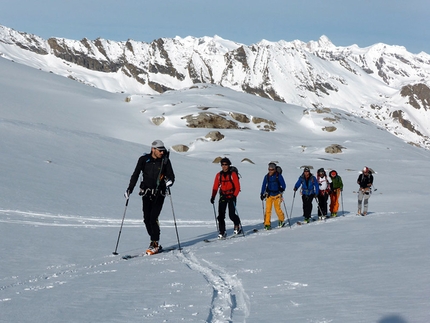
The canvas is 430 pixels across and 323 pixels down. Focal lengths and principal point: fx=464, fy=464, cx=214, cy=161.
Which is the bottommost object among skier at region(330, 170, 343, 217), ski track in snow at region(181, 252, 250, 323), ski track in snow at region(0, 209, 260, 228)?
ski track in snow at region(181, 252, 250, 323)

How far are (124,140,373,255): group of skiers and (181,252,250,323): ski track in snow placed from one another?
201cm

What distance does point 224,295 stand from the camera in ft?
17.2

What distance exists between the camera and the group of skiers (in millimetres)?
9000

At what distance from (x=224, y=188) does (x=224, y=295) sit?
662cm

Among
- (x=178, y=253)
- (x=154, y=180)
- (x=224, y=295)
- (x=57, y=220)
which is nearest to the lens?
(x=224, y=295)

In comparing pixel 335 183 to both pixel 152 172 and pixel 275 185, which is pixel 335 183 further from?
pixel 152 172

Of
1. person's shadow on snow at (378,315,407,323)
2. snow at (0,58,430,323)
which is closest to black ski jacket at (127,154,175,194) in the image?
snow at (0,58,430,323)

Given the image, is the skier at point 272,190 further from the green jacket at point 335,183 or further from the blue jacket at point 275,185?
the green jacket at point 335,183

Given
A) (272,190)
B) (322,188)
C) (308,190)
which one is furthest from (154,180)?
(322,188)

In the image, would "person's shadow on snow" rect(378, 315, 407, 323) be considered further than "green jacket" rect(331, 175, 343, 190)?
No

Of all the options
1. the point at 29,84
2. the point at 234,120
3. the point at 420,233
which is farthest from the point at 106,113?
the point at 420,233

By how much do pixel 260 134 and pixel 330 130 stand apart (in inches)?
815

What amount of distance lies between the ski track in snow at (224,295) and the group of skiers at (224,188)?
2013 millimetres

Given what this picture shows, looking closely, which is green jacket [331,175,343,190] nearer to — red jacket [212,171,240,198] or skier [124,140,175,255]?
red jacket [212,171,240,198]
